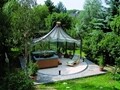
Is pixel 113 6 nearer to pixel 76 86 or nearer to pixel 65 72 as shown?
pixel 65 72

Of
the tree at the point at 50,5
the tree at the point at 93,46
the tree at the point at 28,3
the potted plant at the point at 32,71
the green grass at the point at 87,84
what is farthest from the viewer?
the tree at the point at 50,5

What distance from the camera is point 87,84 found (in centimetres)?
1805

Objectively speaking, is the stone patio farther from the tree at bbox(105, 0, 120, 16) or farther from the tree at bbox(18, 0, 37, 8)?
the tree at bbox(105, 0, 120, 16)

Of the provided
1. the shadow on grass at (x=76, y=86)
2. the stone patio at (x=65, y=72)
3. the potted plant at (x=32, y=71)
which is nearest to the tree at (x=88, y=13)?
the stone patio at (x=65, y=72)

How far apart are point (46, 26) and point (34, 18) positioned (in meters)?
23.1

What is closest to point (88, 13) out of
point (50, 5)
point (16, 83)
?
point (16, 83)

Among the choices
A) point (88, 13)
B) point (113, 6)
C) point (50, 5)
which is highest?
point (50, 5)

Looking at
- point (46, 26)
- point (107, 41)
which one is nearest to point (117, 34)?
point (107, 41)

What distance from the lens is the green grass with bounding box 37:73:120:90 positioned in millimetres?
17172

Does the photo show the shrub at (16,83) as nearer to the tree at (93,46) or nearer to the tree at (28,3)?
the tree at (28,3)

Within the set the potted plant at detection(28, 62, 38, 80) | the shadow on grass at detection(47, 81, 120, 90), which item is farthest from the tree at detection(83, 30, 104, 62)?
the potted plant at detection(28, 62, 38, 80)

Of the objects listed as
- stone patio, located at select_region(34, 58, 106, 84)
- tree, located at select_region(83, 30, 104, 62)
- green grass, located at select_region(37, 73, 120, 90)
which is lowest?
green grass, located at select_region(37, 73, 120, 90)

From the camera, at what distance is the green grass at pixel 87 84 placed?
17.2 m

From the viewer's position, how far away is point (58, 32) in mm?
23594
